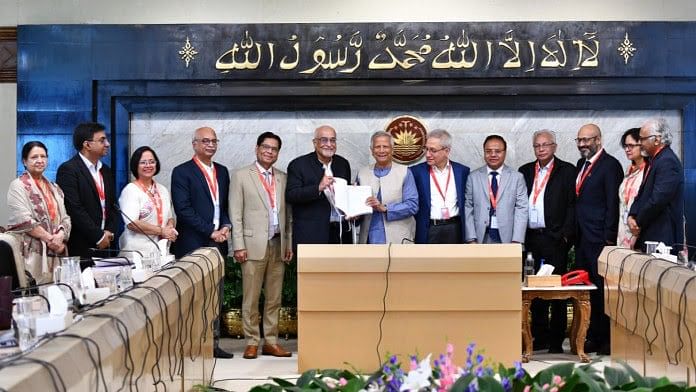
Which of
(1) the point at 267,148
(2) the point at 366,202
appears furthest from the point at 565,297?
(1) the point at 267,148

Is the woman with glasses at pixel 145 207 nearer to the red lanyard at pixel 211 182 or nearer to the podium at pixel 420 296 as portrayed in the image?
the red lanyard at pixel 211 182

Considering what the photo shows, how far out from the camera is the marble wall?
898cm

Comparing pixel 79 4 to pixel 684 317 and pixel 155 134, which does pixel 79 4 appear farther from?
pixel 684 317

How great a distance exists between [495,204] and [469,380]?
17.6ft

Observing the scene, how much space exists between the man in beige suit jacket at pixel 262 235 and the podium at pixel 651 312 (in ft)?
8.40

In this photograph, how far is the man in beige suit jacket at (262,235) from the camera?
7570mm

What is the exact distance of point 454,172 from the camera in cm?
759

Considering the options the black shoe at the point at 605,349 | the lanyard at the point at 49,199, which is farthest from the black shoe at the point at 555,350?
the lanyard at the point at 49,199

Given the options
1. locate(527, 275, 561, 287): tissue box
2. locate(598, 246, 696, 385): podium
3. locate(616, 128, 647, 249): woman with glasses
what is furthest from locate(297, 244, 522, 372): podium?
locate(616, 128, 647, 249): woman with glasses

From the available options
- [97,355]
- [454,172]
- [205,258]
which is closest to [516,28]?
[454,172]

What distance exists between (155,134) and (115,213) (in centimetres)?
147

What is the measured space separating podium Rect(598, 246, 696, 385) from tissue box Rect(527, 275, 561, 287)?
1045 millimetres


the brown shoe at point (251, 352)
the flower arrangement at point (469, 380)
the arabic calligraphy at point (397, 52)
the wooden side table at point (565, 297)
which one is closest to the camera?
the flower arrangement at point (469, 380)

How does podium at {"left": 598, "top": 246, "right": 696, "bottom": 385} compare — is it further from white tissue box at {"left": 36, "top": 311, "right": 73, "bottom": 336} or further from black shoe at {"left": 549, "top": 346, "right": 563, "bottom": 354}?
white tissue box at {"left": 36, "top": 311, "right": 73, "bottom": 336}
